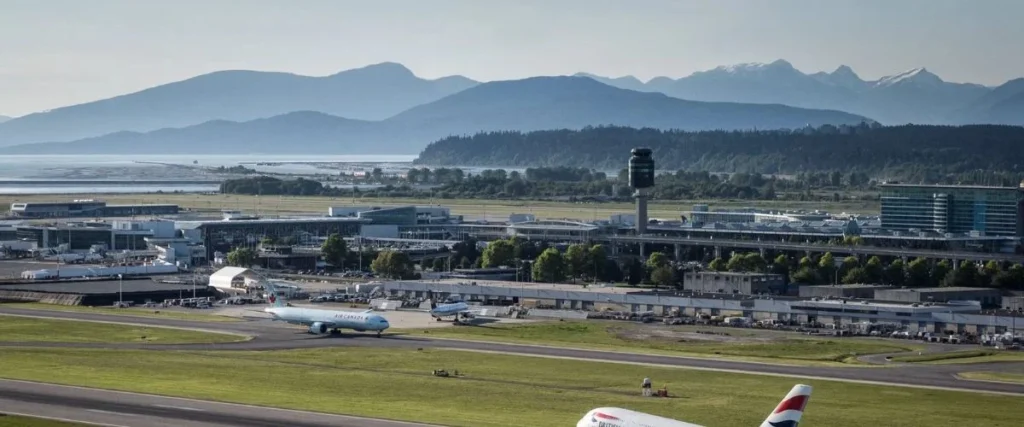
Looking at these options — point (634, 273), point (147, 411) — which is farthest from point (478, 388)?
point (634, 273)

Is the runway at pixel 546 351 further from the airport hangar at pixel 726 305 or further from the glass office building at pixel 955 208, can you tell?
the glass office building at pixel 955 208

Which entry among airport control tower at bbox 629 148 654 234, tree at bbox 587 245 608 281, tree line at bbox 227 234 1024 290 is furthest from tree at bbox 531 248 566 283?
airport control tower at bbox 629 148 654 234

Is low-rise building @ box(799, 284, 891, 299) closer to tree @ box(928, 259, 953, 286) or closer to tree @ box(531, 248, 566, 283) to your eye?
tree @ box(928, 259, 953, 286)

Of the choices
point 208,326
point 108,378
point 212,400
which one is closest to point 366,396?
point 212,400

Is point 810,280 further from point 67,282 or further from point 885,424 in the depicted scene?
point 885,424

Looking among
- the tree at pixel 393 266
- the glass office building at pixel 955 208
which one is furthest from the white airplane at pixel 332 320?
the glass office building at pixel 955 208
